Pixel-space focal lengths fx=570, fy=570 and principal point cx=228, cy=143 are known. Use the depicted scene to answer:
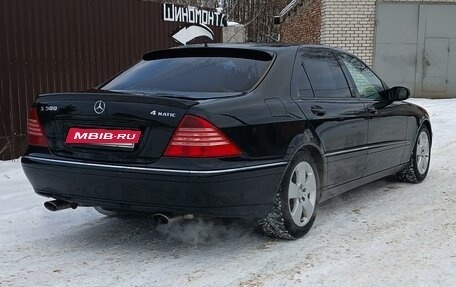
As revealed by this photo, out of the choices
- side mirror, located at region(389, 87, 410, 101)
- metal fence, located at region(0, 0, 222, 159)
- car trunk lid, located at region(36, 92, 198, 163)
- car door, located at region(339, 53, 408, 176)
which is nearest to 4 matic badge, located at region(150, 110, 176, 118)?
car trunk lid, located at region(36, 92, 198, 163)

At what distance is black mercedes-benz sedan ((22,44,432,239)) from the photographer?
11.8 ft

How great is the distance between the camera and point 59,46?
8.00 metres

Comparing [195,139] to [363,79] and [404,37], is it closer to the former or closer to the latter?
[363,79]

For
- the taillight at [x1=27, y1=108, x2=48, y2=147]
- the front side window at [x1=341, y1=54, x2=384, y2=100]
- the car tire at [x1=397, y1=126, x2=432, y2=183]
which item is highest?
the front side window at [x1=341, y1=54, x2=384, y2=100]

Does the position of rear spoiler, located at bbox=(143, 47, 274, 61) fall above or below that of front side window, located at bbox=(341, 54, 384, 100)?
above

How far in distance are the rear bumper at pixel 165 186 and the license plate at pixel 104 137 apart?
0.15m

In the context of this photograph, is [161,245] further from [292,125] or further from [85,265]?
[292,125]

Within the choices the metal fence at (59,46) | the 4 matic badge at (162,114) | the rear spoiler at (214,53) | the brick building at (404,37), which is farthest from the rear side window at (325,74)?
the brick building at (404,37)

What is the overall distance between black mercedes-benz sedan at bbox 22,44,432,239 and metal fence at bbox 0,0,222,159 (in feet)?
10.6

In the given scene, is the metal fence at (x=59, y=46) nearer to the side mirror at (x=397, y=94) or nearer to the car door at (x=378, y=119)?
the car door at (x=378, y=119)

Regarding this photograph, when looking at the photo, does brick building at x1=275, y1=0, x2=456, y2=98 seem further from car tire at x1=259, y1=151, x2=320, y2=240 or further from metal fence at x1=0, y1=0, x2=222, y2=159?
car tire at x1=259, y1=151, x2=320, y2=240

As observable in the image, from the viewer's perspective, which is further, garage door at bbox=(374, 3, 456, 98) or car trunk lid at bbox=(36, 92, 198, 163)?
garage door at bbox=(374, 3, 456, 98)

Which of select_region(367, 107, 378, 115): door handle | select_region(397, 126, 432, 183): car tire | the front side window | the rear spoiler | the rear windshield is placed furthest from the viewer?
select_region(397, 126, 432, 183): car tire

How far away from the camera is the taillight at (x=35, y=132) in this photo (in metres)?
4.05
